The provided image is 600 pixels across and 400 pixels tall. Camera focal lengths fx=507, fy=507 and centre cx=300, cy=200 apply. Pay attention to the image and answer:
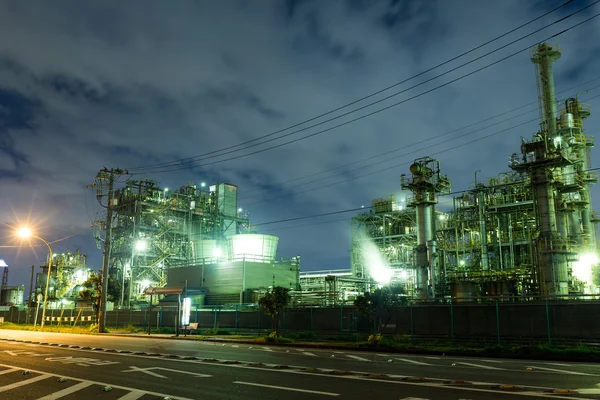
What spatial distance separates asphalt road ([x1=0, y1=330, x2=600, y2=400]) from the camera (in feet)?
36.8

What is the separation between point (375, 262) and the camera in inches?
2699

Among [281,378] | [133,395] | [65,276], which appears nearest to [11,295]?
[65,276]

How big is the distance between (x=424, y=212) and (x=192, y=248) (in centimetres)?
3840

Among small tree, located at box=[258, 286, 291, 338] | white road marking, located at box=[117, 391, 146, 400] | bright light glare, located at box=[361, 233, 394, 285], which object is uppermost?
bright light glare, located at box=[361, 233, 394, 285]

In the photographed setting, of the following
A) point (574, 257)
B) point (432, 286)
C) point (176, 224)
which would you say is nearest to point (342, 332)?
point (432, 286)

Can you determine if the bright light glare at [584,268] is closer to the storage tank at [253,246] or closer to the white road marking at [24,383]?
the storage tank at [253,246]

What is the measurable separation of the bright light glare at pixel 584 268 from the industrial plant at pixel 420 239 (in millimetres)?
96

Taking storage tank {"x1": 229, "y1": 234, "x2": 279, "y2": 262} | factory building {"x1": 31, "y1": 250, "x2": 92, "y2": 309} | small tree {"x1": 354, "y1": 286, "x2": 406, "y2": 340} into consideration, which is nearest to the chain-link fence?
small tree {"x1": 354, "y1": 286, "x2": 406, "y2": 340}

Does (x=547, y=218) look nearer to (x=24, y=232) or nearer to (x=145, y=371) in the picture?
(x=145, y=371)

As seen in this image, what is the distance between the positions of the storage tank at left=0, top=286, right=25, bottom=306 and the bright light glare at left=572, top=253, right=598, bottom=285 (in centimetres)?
9637

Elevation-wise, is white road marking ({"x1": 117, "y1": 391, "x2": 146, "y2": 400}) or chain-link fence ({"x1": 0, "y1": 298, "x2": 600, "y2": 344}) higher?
chain-link fence ({"x1": 0, "y1": 298, "x2": 600, "y2": 344})

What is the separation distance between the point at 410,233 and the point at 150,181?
128 feet

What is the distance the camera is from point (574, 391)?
11359mm

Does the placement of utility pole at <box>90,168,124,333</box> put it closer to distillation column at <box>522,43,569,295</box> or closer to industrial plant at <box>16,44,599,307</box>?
industrial plant at <box>16,44,599,307</box>
